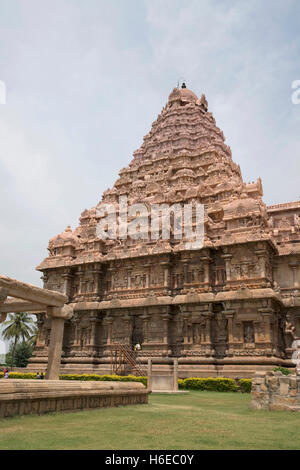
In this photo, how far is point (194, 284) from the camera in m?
29.8

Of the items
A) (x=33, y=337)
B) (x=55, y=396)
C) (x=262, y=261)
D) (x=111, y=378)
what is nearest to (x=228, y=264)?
(x=262, y=261)

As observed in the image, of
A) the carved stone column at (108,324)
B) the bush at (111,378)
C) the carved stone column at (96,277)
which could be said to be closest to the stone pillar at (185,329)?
the bush at (111,378)

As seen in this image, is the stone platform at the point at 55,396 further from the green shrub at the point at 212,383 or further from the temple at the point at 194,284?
the temple at the point at 194,284

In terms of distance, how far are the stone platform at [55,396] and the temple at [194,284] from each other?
1571 cm

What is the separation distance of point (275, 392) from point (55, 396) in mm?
6667

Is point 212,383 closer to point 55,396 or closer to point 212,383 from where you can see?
point 212,383

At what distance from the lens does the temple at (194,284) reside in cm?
2714

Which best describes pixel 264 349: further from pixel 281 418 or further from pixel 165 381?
pixel 281 418

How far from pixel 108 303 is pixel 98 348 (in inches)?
151

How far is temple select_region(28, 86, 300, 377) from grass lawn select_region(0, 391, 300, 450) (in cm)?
1682

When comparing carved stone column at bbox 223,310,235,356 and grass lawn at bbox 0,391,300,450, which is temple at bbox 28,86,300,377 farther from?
grass lawn at bbox 0,391,300,450

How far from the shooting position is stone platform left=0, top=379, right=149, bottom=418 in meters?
8.79

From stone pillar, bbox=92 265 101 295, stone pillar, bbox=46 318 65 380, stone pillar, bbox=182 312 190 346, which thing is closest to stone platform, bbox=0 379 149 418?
stone pillar, bbox=46 318 65 380

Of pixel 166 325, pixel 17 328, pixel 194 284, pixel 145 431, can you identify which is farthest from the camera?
pixel 17 328
